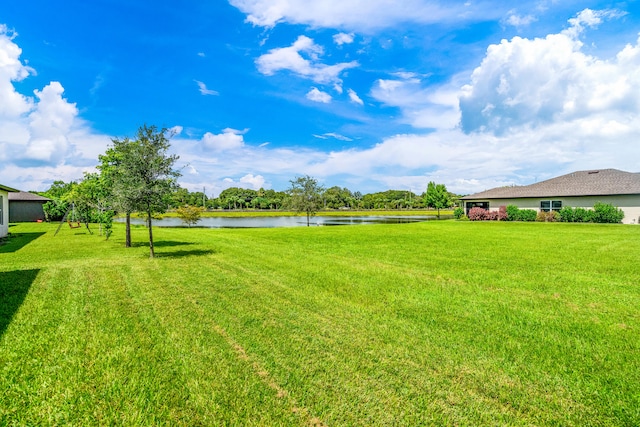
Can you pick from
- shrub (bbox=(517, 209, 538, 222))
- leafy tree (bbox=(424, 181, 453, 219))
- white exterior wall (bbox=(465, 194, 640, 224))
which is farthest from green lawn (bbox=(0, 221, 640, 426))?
leafy tree (bbox=(424, 181, 453, 219))

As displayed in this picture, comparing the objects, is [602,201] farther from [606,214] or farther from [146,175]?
[146,175]

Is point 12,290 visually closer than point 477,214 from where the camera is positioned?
Yes

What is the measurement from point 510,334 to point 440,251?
26.3ft

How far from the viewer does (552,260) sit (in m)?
10.2

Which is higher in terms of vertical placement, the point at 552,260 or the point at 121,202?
the point at 121,202

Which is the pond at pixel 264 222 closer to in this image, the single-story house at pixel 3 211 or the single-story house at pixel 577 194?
the single-story house at pixel 577 194

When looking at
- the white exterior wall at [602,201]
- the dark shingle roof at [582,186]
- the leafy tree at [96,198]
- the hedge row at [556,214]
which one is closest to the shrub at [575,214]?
the hedge row at [556,214]

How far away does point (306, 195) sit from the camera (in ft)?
131

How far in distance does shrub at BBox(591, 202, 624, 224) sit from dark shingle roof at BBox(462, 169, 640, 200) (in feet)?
4.75

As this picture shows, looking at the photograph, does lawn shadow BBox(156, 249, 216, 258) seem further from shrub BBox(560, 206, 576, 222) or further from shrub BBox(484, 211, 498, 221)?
shrub BBox(484, 211, 498, 221)

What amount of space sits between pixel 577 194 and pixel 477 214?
357 inches

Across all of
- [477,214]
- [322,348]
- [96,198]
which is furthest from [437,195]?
[322,348]

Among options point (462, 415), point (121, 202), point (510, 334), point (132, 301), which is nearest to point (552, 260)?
point (510, 334)

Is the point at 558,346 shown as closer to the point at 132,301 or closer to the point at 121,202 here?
the point at 132,301
